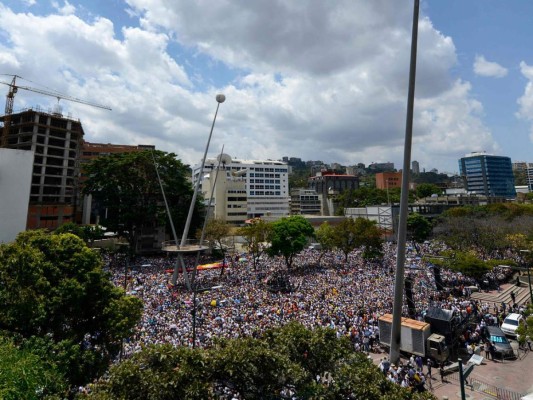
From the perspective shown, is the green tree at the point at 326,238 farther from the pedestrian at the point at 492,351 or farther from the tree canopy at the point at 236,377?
the tree canopy at the point at 236,377

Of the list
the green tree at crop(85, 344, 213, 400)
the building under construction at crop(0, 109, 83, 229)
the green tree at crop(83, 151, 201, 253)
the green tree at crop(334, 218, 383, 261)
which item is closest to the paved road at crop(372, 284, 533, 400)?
the green tree at crop(85, 344, 213, 400)

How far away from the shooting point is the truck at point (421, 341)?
1580cm

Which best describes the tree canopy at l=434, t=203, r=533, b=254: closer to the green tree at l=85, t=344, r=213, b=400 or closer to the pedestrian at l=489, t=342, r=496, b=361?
the pedestrian at l=489, t=342, r=496, b=361

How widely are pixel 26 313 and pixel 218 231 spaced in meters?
32.1

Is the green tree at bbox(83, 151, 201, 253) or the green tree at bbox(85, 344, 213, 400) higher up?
the green tree at bbox(83, 151, 201, 253)

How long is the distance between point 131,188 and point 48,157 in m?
24.8

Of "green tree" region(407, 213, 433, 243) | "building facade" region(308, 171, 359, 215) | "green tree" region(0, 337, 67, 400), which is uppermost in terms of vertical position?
"building facade" region(308, 171, 359, 215)

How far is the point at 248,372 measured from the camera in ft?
23.9

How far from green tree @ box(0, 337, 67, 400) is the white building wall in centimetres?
3417

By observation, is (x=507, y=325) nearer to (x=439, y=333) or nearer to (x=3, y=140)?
(x=439, y=333)

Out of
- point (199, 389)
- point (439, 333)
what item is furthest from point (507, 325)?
point (199, 389)

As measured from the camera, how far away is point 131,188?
4681 centimetres

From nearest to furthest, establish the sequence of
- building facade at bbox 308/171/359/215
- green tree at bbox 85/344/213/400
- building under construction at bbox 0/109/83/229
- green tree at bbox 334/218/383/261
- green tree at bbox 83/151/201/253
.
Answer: green tree at bbox 85/344/213/400
green tree at bbox 334/218/383/261
green tree at bbox 83/151/201/253
building under construction at bbox 0/109/83/229
building facade at bbox 308/171/359/215

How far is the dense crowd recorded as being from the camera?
1830 centimetres
